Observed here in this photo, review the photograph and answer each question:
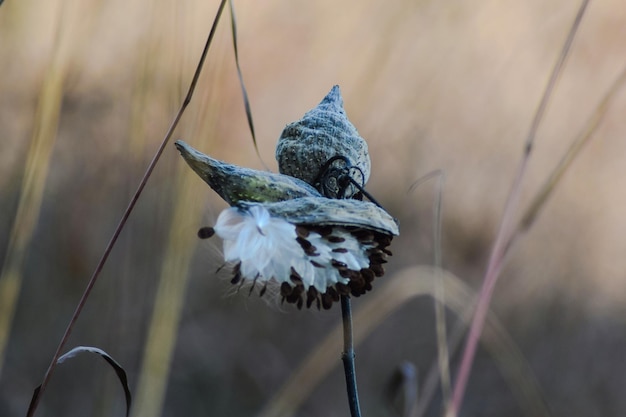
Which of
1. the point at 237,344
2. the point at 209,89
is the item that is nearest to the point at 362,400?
the point at 237,344

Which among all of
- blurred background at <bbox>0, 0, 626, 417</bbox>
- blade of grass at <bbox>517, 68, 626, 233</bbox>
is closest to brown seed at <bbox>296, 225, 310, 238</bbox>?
blade of grass at <bbox>517, 68, 626, 233</bbox>

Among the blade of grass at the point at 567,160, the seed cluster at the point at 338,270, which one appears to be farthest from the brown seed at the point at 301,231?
→ the blade of grass at the point at 567,160

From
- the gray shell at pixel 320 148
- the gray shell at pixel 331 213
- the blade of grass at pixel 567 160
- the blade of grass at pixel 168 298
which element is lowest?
the blade of grass at pixel 168 298

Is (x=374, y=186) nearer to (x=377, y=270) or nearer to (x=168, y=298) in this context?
(x=168, y=298)

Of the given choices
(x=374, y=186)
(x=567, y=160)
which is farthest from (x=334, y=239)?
(x=374, y=186)

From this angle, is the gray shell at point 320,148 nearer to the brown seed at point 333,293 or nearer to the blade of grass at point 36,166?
the brown seed at point 333,293

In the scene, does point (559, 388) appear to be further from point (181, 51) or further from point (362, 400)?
point (181, 51)

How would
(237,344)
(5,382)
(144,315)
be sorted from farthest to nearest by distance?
(237,344)
(5,382)
(144,315)
